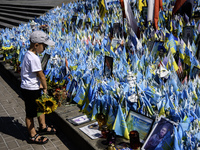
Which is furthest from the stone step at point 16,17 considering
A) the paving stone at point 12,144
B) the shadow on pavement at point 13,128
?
the paving stone at point 12,144

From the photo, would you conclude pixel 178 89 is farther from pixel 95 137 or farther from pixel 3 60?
Answer: pixel 3 60

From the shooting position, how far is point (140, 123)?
373cm

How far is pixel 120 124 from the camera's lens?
3910 millimetres

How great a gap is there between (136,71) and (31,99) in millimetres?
2055

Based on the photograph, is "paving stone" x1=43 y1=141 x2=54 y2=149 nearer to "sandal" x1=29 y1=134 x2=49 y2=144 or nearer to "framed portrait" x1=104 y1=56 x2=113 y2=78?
"sandal" x1=29 y1=134 x2=49 y2=144

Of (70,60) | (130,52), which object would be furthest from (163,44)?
(70,60)

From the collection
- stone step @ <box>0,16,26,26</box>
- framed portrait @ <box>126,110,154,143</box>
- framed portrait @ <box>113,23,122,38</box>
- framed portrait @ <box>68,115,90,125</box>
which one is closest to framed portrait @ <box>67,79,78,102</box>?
framed portrait @ <box>68,115,90,125</box>

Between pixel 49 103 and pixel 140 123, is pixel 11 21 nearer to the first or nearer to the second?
pixel 49 103

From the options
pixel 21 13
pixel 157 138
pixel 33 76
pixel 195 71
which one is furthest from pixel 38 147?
pixel 21 13

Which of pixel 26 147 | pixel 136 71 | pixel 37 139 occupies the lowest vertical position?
pixel 26 147

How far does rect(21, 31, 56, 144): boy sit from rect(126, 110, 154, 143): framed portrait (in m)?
1.47

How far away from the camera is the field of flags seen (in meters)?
3.71

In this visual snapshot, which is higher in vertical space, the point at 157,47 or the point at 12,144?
the point at 157,47

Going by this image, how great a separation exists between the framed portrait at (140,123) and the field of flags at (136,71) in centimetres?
9
